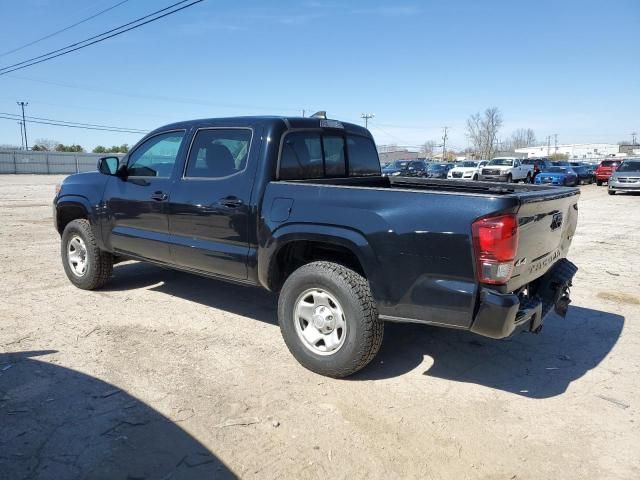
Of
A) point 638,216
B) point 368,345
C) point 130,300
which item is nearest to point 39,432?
point 368,345

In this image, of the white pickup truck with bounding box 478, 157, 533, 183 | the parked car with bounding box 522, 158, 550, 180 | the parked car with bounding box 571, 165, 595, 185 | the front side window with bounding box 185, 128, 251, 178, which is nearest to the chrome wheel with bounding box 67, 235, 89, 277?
the front side window with bounding box 185, 128, 251, 178

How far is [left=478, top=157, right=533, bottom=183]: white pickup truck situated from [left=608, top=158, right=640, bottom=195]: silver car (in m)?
6.05

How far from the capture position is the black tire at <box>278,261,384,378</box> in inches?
137

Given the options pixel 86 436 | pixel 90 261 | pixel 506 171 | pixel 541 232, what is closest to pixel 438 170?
pixel 506 171

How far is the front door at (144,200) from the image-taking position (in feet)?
16.0

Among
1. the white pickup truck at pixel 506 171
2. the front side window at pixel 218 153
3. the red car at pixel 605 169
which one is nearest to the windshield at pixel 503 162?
the white pickup truck at pixel 506 171

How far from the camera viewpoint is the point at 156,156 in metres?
5.12

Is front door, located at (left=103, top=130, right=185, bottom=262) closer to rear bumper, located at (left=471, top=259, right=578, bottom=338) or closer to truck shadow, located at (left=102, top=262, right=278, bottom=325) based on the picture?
truck shadow, located at (left=102, top=262, right=278, bottom=325)

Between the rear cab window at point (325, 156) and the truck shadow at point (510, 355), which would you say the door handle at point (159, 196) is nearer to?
the rear cab window at point (325, 156)

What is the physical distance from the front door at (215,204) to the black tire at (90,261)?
1.48m

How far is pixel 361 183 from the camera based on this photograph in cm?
501

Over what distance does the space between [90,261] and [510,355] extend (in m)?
4.61

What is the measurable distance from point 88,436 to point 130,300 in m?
2.82

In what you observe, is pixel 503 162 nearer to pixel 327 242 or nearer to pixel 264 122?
pixel 264 122
